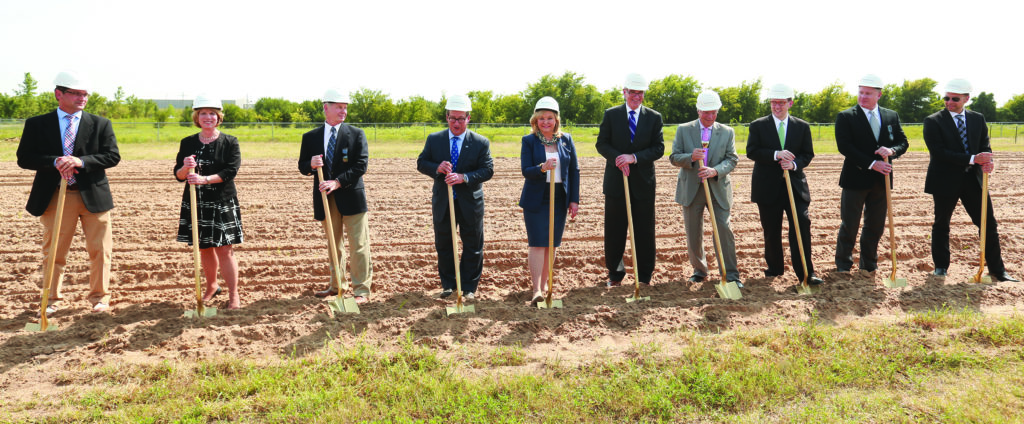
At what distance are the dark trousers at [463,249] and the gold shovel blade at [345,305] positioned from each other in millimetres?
939

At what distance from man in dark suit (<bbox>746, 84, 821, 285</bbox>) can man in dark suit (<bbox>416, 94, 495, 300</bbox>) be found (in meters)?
2.61

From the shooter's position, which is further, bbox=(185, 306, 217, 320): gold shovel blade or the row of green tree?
the row of green tree

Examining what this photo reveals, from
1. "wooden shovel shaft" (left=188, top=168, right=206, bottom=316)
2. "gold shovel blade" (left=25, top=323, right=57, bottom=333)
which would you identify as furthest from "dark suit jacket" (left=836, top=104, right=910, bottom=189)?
"gold shovel blade" (left=25, top=323, right=57, bottom=333)

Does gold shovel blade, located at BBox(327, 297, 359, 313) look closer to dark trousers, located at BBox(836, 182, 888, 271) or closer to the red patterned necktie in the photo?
the red patterned necktie

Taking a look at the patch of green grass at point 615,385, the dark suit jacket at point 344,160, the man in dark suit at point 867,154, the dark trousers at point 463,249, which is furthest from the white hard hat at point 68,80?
the man in dark suit at point 867,154

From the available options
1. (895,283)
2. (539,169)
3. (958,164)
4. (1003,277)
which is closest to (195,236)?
(539,169)

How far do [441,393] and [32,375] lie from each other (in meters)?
2.79

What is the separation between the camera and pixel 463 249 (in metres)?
6.40

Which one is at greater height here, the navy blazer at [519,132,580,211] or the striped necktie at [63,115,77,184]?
the striped necktie at [63,115,77,184]

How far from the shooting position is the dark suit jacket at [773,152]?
6.51 meters

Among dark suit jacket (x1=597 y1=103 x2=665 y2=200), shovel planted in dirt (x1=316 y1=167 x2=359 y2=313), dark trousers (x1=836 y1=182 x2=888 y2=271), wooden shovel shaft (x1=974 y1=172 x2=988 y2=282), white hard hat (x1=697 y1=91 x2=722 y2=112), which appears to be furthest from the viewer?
dark trousers (x1=836 y1=182 x2=888 y2=271)

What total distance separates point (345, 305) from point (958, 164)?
19.5ft

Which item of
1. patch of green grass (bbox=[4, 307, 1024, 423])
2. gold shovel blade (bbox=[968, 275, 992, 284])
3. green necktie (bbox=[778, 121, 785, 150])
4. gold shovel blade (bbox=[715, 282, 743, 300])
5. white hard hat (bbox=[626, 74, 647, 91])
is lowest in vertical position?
patch of green grass (bbox=[4, 307, 1024, 423])

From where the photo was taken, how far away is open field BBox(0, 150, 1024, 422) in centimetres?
405
